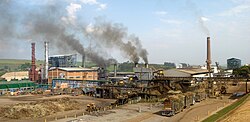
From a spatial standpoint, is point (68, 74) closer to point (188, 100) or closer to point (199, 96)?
Result: point (199, 96)

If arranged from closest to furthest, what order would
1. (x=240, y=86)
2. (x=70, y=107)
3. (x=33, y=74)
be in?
(x=70, y=107) < (x=240, y=86) < (x=33, y=74)

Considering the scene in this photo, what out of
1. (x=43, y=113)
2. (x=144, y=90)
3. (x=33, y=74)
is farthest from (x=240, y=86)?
(x=33, y=74)

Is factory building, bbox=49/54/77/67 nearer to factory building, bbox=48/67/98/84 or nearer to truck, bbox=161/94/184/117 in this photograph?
factory building, bbox=48/67/98/84

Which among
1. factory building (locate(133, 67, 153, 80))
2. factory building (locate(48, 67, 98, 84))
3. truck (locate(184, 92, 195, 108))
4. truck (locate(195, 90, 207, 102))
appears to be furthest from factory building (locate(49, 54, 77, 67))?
truck (locate(184, 92, 195, 108))

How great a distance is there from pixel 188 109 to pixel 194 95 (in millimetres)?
7425

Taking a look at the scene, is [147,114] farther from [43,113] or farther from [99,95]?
[99,95]

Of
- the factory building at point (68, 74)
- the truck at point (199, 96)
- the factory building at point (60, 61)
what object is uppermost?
the factory building at point (60, 61)

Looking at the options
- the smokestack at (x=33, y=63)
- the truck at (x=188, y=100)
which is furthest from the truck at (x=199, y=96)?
the smokestack at (x=33, y=63)

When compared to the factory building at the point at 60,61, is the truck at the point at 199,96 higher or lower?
lower

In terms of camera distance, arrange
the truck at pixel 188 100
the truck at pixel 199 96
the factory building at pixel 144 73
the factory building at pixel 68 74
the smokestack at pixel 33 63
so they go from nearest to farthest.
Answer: the truck at pixel 188 100, the truck at pixel 199 96, the factory building at pixel 144 73, the factory building at pixel 68 74, the smokestack at pixel 33 63

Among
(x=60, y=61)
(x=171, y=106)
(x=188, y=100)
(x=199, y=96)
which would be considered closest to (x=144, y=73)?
(x=199, y=96)

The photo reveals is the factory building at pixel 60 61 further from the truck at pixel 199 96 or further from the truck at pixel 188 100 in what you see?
the truck at pixel 188 100

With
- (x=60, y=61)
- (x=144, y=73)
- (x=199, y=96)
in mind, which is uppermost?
(x=60, y=61)

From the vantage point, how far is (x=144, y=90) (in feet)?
213
